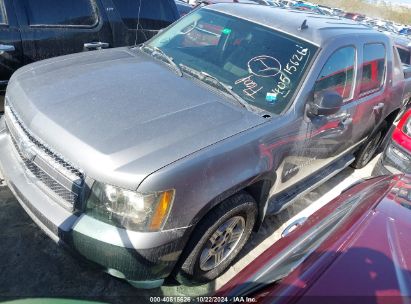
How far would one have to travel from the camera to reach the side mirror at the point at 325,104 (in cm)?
284

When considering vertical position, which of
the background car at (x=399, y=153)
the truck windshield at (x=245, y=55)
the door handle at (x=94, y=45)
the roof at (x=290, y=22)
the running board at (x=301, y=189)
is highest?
the roof at (x=290, y=22)

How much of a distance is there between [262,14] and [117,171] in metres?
2.26

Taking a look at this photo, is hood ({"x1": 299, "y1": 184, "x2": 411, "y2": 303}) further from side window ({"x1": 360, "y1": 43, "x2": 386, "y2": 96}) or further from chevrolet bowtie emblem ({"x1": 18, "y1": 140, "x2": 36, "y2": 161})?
side window ({"x1": 360, "y1": 43, "x2": 386, "y2": 96})

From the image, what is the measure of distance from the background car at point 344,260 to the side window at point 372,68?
1814 mm

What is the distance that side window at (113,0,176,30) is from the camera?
15.4ft

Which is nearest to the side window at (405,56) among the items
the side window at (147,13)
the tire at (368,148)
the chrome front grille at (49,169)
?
the tire at (368,148)

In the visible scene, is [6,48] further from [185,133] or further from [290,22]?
[290,22]

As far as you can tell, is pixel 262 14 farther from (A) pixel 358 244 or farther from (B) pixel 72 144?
(A) pixel 358 244

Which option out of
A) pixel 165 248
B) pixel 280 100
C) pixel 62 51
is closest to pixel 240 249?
pixel 165 248

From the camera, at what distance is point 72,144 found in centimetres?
211

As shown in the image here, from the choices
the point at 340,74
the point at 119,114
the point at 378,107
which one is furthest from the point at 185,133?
the point at 378,107

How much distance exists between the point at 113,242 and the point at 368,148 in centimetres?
408

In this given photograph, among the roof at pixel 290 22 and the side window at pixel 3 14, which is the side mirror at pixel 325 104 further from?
the side window at pixel 3 14

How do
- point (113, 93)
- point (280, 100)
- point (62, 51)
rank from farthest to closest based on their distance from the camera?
1. point (62, 51)
2. point (280, 100)
3. point (113, 93)
